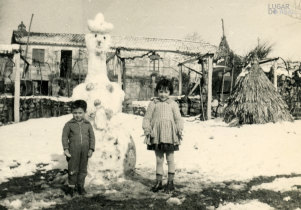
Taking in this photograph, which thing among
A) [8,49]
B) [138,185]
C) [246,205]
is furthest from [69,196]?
[8,49]

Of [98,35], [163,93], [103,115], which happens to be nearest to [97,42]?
[98,35]

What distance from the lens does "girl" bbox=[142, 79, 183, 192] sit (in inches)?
191

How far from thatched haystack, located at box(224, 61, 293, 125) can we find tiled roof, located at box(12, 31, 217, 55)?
57.6ft

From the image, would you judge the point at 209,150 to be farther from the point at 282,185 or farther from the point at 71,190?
the point at 71,190

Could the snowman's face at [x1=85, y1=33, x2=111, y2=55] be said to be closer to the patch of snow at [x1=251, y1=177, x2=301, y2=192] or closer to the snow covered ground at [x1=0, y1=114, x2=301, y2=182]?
the snow covered ground at [x1=0, y1=114, x2=301, y2=182]

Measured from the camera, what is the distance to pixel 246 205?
3.94 metres

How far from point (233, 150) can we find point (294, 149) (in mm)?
1180

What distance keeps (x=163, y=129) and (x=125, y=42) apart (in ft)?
88.5

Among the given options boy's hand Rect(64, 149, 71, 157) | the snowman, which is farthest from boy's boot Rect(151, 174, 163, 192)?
boy's hand Rect(64, 149, 71, 157)

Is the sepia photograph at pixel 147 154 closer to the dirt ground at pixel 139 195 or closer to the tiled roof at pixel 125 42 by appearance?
the dirt ground at pixel 139 195

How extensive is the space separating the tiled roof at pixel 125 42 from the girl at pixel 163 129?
23042 millimetres

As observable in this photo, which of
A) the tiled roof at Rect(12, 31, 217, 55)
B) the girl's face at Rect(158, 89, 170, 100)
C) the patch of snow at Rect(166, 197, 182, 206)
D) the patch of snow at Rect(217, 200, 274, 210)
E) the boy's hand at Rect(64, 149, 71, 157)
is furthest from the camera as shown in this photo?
the tiled roof at Rect(12, 31, 217, 55)

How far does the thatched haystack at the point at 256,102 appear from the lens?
32.7ft

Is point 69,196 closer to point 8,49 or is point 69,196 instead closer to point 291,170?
point 291,170
